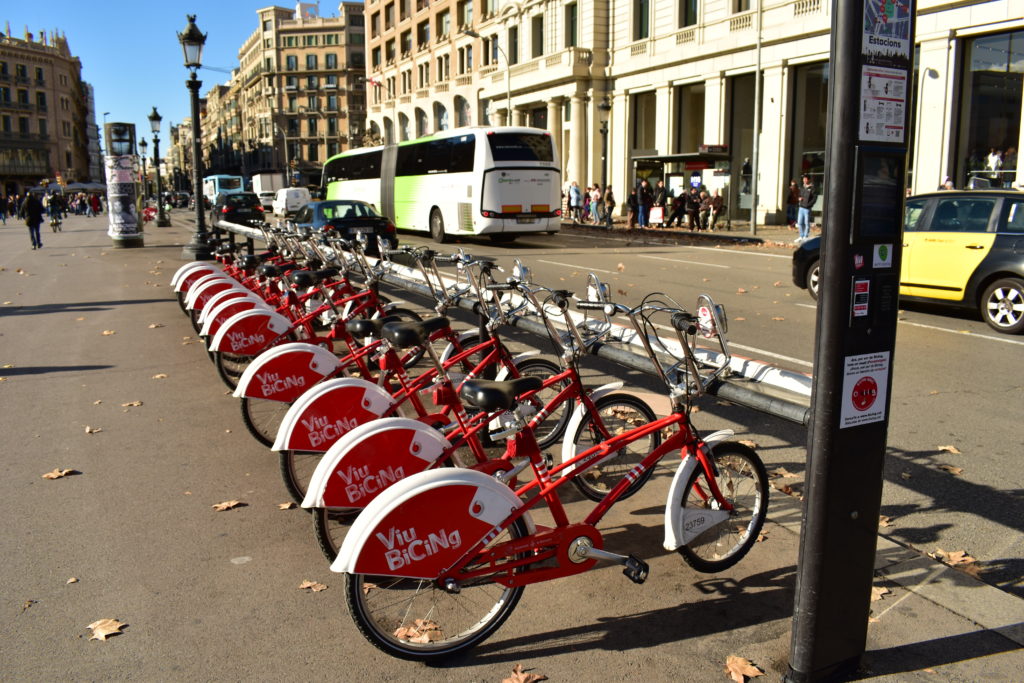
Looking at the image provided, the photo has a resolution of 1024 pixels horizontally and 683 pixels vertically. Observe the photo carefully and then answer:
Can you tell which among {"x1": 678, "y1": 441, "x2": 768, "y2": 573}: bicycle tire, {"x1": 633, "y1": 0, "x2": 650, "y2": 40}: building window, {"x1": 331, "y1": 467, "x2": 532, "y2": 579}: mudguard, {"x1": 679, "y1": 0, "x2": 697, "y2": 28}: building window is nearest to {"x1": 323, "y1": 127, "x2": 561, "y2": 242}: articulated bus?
{"x1": 679, "y1": 0, "x2": 697, "y2": 28}: building window

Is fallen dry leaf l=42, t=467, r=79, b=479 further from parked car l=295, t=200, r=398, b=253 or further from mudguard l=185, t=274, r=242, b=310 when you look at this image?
parked car l=295, t=200, r=398, b=253

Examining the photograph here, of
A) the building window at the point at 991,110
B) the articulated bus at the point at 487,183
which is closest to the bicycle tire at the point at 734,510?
the articulated bus at the point at 487,183

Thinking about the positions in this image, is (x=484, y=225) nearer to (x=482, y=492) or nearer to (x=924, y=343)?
(x=924, y=343)

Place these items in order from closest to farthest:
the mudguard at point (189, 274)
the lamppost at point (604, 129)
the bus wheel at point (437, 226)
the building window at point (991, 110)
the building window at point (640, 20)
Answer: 1. the mudguard at point (189, 274)
2. the building window at point (991, 110)
3. the bus wheel at point (437, 226)
4. the lamppost at point (604, 129)
5. the building window at point (640, 20)

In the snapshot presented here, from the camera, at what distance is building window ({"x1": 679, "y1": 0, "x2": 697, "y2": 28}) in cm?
3603

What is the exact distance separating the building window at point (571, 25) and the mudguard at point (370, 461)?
43.1 m

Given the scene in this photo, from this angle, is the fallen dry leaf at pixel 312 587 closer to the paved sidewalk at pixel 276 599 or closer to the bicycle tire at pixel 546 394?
the paved sidewalk at pixel 276 599

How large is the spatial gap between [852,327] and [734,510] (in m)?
1.50

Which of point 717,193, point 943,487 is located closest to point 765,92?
point 717,193

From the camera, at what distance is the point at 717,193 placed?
31922 millimetres

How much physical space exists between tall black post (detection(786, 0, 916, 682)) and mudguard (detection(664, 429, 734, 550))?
0.74 meters

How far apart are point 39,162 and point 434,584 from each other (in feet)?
414

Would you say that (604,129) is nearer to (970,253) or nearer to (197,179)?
(197,179)

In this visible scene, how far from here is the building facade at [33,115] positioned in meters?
107
